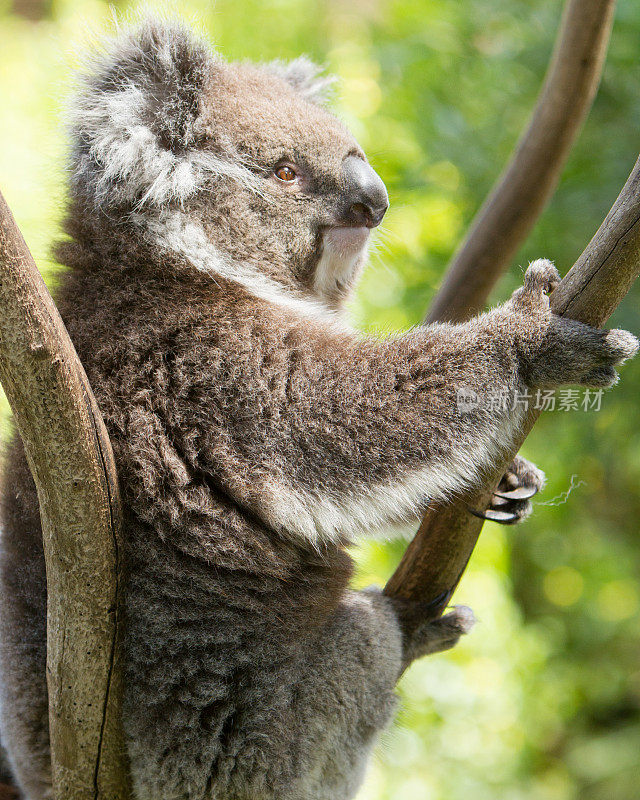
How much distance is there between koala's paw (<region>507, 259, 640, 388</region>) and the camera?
1.88 meters

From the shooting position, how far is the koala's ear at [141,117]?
219 centimetres

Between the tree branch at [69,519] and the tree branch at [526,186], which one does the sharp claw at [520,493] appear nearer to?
the tree branch at [526,186]

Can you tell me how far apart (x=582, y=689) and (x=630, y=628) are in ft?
2.13

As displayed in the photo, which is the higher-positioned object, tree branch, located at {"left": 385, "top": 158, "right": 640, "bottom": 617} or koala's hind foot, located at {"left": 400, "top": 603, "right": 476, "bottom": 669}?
tree branch, located at {"left": 385, "top": 158, "right": 640, "bottom": 617}

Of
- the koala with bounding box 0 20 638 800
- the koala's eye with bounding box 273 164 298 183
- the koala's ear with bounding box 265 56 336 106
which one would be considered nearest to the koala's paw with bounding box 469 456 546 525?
the koala with bounding box 0 20 638 800

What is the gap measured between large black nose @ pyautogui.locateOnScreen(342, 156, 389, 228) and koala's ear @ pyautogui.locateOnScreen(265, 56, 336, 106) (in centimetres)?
65

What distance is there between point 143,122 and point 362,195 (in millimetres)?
657

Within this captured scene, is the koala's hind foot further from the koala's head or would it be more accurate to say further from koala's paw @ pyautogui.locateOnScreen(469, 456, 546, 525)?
the koala's head

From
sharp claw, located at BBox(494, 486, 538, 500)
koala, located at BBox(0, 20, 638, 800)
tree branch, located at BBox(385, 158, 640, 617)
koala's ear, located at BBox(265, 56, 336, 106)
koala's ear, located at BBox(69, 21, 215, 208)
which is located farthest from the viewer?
koala's ear, located at BBox(265, 56, 336, 106)

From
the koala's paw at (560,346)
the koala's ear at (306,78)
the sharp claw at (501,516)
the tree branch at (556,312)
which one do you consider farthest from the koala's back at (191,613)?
the koala's ear at (306,78)

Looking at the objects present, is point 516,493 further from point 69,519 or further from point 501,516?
point 69,519

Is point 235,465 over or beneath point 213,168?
beneath

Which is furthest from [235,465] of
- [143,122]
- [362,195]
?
[143,122]

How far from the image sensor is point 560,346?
1902 millimetres
